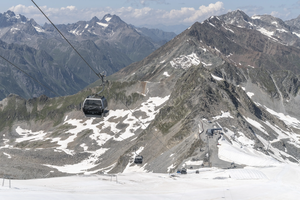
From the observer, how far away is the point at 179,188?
129ft

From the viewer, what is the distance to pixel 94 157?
128500 mm

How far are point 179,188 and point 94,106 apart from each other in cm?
1705

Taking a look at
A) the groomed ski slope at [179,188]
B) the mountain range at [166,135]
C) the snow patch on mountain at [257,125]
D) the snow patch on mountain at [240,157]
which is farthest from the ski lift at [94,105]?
the snow patch on mountain at [257,125]

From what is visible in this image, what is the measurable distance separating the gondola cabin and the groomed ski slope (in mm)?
10082

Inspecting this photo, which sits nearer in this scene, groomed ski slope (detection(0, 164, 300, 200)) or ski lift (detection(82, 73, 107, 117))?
groomed ski slope (detection(0, 164, 300, 200))

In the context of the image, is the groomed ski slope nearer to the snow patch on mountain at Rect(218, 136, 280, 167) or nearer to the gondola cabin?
the snow patch on mountain at Rect(218, 136, 280, 167)

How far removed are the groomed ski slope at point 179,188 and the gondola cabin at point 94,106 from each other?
10.1 m

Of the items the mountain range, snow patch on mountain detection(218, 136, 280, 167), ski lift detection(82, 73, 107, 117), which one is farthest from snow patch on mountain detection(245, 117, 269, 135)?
ski lift detection(82, 73, 107, 117)

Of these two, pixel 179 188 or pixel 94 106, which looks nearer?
pixel 94 106

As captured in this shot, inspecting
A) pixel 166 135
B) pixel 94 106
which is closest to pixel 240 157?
pixel 94 106

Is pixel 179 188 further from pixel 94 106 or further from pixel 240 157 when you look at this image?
pixel 240 157

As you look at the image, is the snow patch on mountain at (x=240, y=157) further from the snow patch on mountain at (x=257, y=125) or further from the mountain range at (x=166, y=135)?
the snow patch on mountain at (x=257, y=125)

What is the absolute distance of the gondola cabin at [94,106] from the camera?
37266mm

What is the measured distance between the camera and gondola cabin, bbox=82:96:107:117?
122 ft
